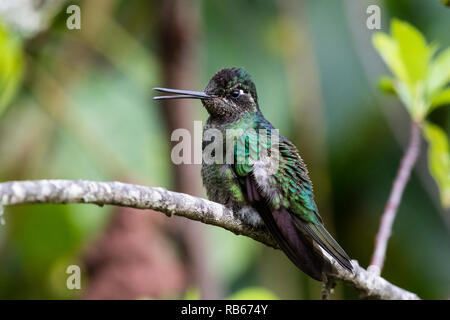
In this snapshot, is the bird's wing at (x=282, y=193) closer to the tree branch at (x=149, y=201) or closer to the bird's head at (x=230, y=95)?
the tree branch at (x=149, y=201)

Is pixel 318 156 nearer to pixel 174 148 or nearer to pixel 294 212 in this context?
pixel 174 148

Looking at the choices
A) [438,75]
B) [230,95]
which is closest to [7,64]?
[230,95]

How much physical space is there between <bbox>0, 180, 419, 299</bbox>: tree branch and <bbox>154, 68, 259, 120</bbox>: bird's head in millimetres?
872

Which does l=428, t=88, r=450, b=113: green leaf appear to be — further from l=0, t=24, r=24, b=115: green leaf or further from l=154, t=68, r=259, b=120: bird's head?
l=0, t=24, r=24, b=115: green leaf

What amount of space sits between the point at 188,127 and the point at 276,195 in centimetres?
237

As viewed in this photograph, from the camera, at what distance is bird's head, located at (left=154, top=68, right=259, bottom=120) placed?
360 centimetres

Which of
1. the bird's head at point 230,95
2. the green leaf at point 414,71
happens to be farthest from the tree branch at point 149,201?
the green leaf at point 414,71

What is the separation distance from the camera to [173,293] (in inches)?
188

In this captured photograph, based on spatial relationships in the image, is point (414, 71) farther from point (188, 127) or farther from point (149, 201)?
point (188, 127)

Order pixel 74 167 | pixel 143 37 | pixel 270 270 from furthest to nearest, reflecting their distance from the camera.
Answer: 1. pixel 143 37
2. pixel 270 270
3. pixel 74 167

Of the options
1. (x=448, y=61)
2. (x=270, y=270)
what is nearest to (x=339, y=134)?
(x=270, y=270)

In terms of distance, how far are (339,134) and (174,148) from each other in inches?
81.9

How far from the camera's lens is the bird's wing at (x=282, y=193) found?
2.78m

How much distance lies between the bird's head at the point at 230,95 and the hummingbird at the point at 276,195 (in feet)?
0.19
